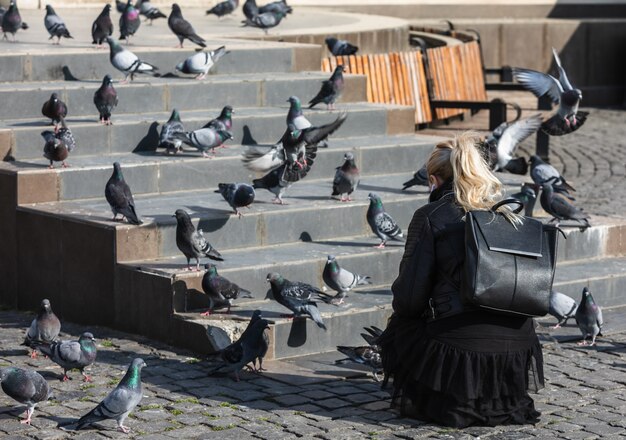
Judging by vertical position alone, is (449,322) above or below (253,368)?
above

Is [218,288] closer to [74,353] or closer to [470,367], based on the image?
[74,353]

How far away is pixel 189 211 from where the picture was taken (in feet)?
33.1

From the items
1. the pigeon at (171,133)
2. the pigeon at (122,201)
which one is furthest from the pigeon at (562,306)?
the pigeon at (171,133)

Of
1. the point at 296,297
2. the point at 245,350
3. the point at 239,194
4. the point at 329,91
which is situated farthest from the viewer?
the point at 329,91

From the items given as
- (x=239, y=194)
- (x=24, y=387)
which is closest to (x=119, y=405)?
(x=24, y=387)

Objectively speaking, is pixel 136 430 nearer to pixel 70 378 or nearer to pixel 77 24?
pixel 70 378

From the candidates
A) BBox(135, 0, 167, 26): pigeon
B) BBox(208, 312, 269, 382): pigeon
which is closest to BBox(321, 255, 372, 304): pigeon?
BBox(208, 312, 269, 382): pigeon

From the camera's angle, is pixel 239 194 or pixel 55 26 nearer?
pixel 239 194

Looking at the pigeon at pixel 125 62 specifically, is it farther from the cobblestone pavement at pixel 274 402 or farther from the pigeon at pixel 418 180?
the cobblestone pavement at pixel 274 402

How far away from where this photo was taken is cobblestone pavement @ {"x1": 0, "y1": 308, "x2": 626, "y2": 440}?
7.20m

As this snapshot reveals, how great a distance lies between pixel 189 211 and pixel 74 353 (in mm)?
2344

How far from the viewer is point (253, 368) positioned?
8.44m

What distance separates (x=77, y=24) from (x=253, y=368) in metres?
9.38

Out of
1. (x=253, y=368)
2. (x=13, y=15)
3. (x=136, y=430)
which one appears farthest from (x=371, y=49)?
(x=136, y=430)
